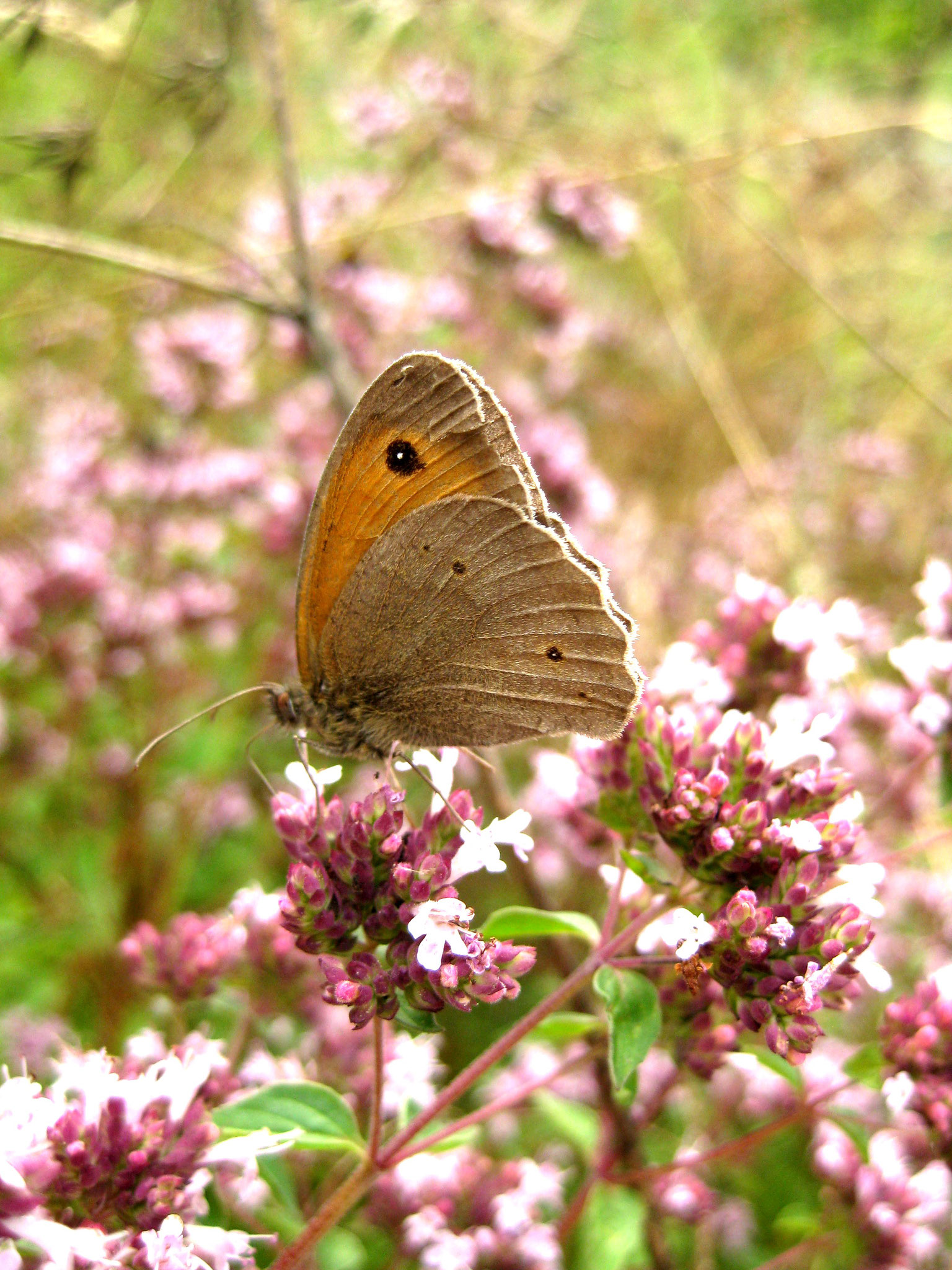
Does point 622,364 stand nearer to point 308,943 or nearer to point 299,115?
point 299,115

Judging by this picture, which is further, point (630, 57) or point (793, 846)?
point (630, 57)

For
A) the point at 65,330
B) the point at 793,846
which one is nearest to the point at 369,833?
the point at 793,846

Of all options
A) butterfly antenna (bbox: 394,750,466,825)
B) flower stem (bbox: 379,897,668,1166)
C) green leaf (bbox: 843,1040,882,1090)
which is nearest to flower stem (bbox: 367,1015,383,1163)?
flower stem (bbox: 379,897,668,1166)

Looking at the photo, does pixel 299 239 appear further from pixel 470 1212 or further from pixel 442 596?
pixel 470 1212

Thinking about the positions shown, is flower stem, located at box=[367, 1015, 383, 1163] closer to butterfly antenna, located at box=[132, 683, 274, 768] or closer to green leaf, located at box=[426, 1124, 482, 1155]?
green leaf, located at box=[426, 1124, 482, 1155]

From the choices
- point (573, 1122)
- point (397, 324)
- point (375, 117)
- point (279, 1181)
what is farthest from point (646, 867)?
point (375, 117)

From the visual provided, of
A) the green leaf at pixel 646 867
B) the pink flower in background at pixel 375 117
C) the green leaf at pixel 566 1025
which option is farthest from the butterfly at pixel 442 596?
the pink flower in background at pixel 375 117

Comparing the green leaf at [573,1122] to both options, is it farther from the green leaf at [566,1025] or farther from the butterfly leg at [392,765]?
the butterfly leg at [392,765]
